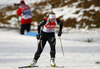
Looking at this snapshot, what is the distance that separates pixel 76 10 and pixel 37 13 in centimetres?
488

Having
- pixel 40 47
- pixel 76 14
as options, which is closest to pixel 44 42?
pixel 40 47

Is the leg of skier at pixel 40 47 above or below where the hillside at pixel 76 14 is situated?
above

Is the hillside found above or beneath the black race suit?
beneath

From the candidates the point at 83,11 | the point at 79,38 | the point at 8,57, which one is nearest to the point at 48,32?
the point at 8,57

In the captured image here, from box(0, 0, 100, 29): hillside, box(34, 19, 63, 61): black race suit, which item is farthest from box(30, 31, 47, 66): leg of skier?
box(0, 0, 100, 29): hillside

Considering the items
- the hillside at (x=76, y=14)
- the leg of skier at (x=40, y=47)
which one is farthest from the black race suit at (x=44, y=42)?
the hillside at (x=76, y=14)

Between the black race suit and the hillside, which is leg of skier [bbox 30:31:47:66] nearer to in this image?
the black race suit

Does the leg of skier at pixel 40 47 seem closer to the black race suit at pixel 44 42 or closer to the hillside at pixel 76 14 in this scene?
the black race suit at pixel 44 42

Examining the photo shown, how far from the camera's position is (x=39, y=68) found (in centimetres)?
510

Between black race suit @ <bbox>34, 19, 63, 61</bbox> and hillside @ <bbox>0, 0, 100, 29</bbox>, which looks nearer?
black race suit @ <bbox>34, 19, 63, 61</bbox>

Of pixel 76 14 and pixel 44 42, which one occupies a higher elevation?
pixel 44 42

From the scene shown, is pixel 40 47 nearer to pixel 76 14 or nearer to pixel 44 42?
pixel 44 42

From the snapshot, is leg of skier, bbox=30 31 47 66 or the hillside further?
the hillside

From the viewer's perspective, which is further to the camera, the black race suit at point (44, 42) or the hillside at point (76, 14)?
the hillside at point (76, 14)
